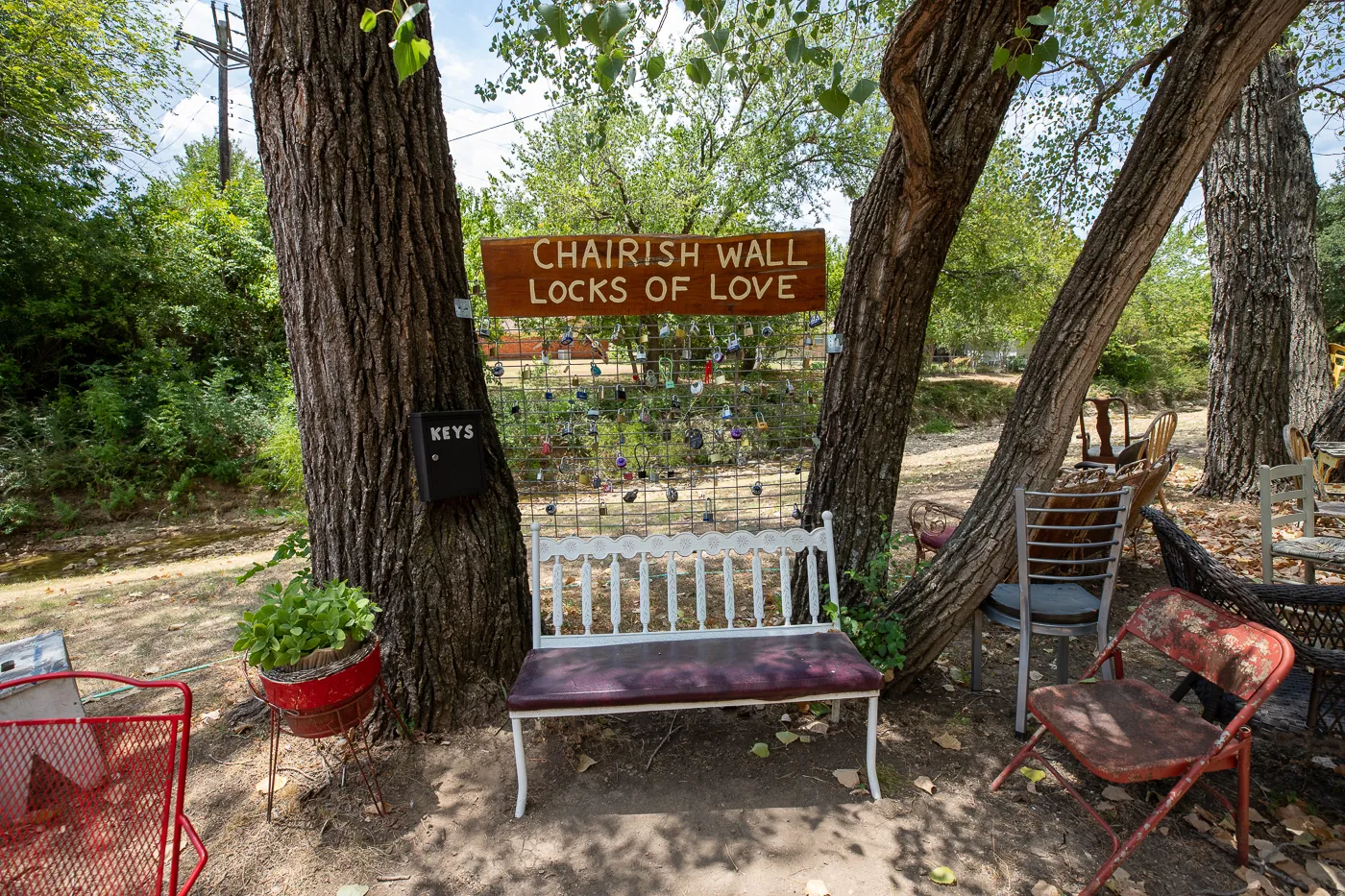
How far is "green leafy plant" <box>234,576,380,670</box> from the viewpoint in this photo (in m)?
2.23

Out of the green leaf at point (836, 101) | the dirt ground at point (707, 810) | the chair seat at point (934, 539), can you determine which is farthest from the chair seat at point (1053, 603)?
the green leaf at point (836, 101)

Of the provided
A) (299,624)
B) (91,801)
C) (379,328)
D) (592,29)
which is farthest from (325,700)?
(592,29)

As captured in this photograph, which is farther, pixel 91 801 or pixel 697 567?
pixel 697 567

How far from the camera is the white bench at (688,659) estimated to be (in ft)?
7.92

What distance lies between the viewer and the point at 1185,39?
272 cm

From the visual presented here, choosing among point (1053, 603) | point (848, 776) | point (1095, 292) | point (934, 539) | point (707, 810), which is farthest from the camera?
point (934, 539)

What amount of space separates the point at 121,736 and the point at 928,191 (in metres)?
3.61

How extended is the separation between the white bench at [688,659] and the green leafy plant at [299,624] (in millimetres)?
673

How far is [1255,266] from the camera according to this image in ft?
20.1

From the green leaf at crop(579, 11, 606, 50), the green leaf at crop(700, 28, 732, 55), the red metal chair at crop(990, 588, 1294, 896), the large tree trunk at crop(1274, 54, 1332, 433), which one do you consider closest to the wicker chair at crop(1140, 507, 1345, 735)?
the red metal chair at crop(990, 588, 1294, 896)

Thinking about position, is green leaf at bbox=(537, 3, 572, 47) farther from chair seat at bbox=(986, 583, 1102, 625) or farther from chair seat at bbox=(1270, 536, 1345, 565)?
chair seat at bbox=(1270, 536, 1345, 565)

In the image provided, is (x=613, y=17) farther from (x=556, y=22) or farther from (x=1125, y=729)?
(x=1125, y=729)

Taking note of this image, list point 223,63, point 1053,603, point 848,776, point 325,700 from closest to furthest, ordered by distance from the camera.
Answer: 1. point 325,700
2. point 848,776
3. point 1053,603
4. point 223,63

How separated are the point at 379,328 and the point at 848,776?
273 centimetres
